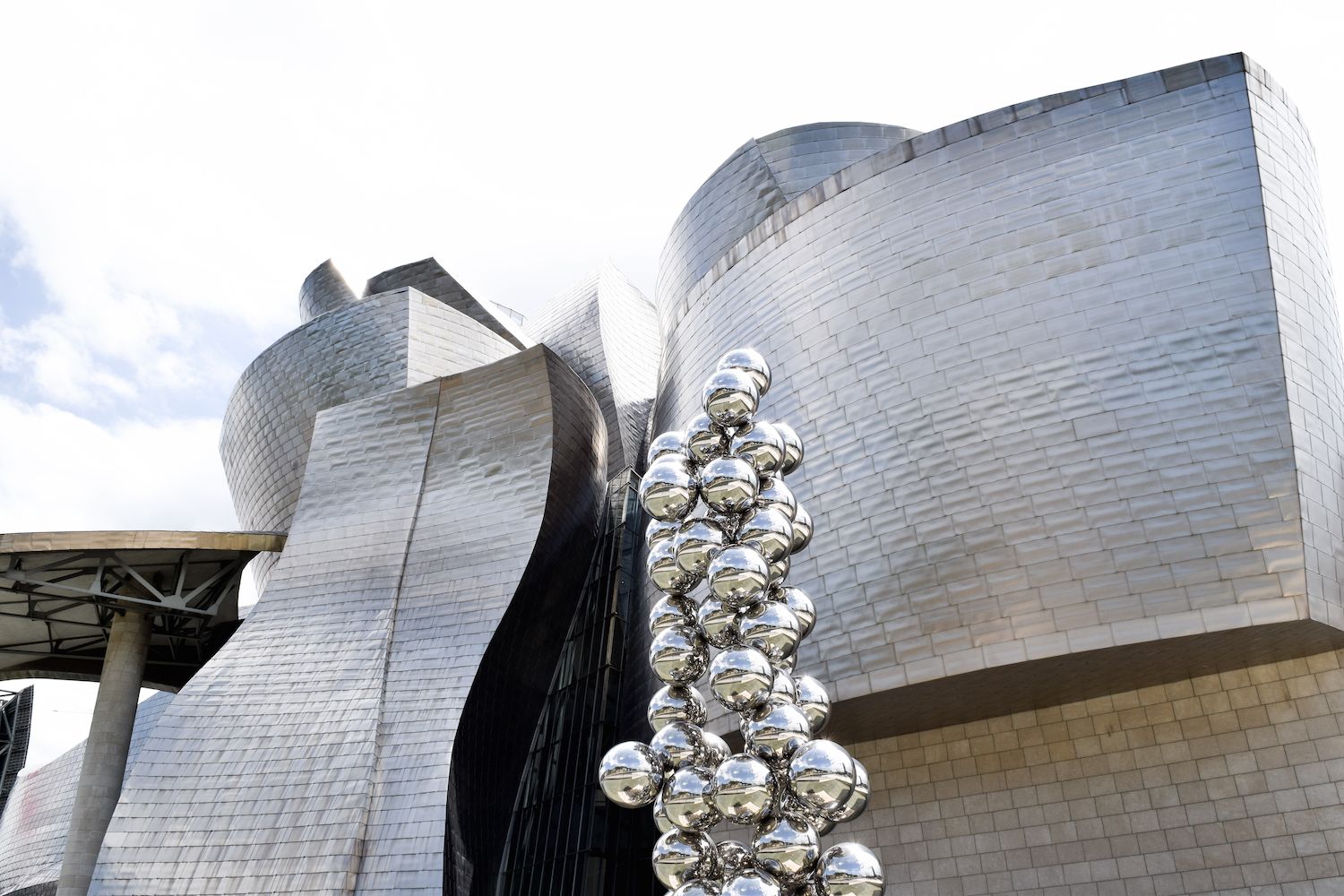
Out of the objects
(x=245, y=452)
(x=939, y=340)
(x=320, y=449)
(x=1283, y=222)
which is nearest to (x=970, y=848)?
(x=939, y=340)

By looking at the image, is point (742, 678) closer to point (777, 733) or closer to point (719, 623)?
point (777, 733)

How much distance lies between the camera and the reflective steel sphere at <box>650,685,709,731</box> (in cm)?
479

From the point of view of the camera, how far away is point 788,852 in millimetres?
3818

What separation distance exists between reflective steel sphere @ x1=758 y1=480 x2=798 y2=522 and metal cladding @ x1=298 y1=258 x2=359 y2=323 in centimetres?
1911

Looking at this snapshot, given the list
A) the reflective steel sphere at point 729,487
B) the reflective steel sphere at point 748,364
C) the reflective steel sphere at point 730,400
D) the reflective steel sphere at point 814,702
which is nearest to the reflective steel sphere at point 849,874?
the reflective steel sphere at point 814,702

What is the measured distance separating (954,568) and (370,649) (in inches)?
318

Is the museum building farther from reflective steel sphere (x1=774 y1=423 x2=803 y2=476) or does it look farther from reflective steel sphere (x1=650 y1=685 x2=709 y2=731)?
reflective steel sphere (x1=650 y1=685 x2=709 y2=731)

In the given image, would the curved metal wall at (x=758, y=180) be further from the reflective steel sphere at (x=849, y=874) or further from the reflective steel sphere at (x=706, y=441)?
the reflective steel sphere at (x=849, y=874)

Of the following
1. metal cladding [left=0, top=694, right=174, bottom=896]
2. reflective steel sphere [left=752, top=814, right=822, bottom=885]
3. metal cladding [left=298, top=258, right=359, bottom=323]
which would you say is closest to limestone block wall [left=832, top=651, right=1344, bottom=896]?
reflective steel sphere [left=752, top=814, right=822, bottom=885]

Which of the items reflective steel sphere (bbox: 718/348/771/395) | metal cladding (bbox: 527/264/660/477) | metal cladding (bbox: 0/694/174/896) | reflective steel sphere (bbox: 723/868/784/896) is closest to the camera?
reflective steel sphere (bbox: 723/868/784/896)

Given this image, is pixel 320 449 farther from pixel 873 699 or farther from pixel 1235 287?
pixel 1235 287

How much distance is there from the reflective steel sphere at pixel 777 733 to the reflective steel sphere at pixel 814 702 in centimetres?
50

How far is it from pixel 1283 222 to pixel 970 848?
7.94 meters

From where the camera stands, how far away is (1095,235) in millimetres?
11570
